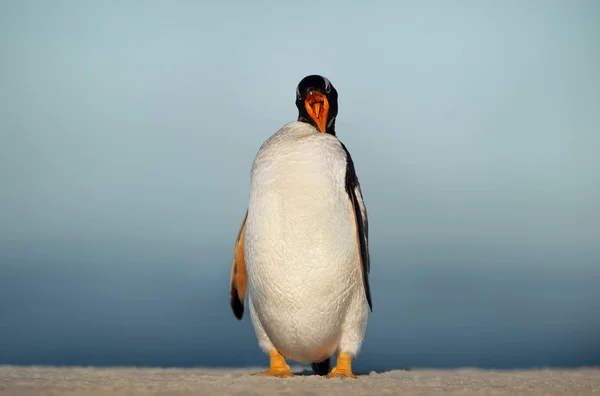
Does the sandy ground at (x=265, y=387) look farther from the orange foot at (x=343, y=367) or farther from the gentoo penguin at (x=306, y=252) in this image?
the gentoo penguin at (x=306, y=252)

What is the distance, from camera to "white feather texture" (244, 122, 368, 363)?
6.60m

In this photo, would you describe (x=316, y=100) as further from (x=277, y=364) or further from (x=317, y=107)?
(x=277, y=364)

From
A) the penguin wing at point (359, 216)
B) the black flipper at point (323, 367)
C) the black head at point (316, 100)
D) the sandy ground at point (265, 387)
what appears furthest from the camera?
the black flipper at point (323, 367)

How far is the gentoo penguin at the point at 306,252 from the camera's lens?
260 inches

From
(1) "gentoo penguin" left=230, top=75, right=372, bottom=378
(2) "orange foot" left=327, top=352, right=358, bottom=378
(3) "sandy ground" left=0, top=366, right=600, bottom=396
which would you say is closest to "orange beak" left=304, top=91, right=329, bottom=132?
(1) "gentoo penguin" left=230, top=75, right=372, bottom=378

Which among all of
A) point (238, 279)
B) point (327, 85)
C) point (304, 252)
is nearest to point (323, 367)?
point (238, 279)

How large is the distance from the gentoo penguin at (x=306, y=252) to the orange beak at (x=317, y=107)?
297mm

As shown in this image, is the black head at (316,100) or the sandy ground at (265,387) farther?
the black head at (316,100)

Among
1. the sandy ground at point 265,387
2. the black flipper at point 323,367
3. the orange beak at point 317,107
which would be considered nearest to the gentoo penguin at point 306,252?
the orange beak at point 317,107

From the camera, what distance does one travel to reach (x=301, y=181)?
6.68 meters

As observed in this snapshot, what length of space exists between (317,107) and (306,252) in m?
1.57

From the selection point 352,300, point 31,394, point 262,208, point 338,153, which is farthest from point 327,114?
point 31,394

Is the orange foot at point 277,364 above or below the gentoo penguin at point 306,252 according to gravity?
below

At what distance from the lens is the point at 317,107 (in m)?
7.49
